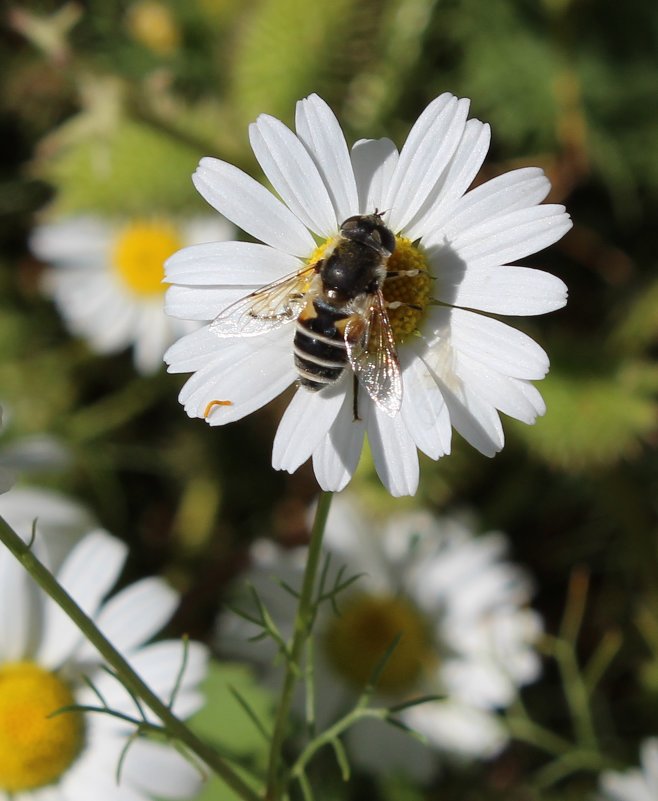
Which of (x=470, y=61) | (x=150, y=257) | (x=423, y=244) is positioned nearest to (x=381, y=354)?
(x=423, y=244)

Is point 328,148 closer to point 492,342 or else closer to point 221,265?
point 221,265

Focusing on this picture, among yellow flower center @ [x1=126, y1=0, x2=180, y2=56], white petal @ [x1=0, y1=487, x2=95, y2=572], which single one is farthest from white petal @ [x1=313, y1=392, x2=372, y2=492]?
yellow flower center @ [x1=126, y1=0, x2=180, y2=56]

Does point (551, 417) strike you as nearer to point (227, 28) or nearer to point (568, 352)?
point (568, 352)

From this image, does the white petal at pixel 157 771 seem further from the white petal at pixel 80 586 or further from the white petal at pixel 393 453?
the white petal at pixel 393 453

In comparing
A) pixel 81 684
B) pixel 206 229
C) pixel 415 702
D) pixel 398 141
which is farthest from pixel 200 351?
pixel 206 229

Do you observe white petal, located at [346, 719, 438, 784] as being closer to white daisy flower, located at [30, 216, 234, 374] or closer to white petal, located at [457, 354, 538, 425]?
white daisy flower, located at [30, 216, 234, 374]
